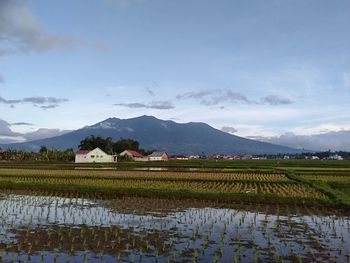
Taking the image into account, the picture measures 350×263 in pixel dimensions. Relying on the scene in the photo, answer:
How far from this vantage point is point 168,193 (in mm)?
20609

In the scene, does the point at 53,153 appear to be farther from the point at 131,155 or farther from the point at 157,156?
the point at 157,156

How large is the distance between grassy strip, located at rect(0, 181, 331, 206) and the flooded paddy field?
3.02 feet

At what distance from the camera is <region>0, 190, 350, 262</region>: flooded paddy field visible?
29.8 ft

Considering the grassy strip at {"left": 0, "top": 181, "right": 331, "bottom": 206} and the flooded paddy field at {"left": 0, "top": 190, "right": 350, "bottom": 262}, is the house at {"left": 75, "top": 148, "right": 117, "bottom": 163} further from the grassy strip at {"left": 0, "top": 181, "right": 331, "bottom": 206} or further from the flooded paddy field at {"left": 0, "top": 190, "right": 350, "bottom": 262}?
the flooded paddy field at {"left": 0, "top": 190, "right": 350, "bottom": 262}

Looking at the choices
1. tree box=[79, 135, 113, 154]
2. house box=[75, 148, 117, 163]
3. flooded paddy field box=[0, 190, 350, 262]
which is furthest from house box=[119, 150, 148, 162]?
flooded paddy field box=[0, 190, 350, 262]

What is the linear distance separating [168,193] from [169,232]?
911cm

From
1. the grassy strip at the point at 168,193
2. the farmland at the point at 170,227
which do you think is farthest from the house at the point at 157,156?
the farmland at the point at 170,227

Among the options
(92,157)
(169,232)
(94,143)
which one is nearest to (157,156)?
(94,143)

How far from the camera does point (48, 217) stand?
1391 centimetres

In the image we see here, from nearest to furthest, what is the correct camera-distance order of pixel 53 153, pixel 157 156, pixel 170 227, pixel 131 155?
pixel 170 227 < pixel 53 153 < pixel 131 155 < pixel 157 156

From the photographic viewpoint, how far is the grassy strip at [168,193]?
18688 millimetres

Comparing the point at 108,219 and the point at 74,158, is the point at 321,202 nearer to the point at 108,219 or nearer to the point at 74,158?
the point at 108,219

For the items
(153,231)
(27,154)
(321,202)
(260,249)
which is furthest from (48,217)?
(27,154)

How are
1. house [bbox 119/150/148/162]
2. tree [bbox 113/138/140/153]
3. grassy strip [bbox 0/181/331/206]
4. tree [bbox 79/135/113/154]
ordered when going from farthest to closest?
tree [bbox 113/138/140/153], house [bbox 119/150/148/162], tree [bbox 79/135/113/154], grassy strip [bbox 0/181/331/206]
